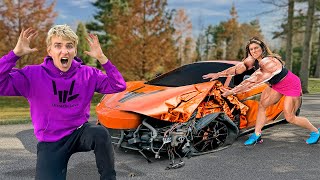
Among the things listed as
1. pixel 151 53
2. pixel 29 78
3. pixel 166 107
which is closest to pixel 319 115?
pixel 166 107

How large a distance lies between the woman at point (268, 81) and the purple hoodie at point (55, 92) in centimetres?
248

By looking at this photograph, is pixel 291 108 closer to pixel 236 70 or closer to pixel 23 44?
pixel 236 70

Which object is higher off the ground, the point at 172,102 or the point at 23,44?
the point at 23,44

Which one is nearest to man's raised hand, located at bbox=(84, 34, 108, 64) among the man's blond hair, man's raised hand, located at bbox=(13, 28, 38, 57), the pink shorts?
the man's blond hair

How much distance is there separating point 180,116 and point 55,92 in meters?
2.02

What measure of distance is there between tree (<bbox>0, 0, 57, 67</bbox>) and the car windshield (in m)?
11.3

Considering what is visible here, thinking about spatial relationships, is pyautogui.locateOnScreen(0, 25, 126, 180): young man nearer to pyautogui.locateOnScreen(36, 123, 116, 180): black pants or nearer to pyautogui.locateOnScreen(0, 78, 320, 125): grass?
pyautogui.locateOnScreen(36, 123, 116, 180): black pants

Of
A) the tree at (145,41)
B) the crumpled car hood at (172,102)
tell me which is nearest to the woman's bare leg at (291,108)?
the crumpled car hood at (172,102)

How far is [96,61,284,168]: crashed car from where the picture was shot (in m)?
4.18

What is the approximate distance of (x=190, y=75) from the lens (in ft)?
17.8

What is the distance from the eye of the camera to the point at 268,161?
4.31 meters

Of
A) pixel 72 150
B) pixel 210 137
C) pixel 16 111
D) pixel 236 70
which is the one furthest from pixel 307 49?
pixel 72 150

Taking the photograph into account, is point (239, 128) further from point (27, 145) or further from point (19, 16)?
point (19, 16)

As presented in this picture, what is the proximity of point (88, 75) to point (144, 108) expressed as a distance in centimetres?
156
